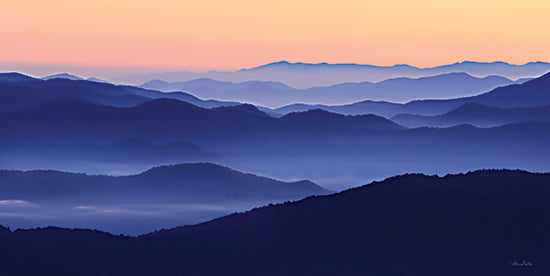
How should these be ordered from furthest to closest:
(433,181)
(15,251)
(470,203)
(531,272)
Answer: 1. (433,181)
2. (470,203)
3. (15,251)
4. (531,272)

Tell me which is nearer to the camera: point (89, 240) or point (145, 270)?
point (145, 270)

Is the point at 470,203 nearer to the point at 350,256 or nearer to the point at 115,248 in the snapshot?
the point at 350,256

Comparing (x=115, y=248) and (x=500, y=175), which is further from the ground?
(x=500, y=175)

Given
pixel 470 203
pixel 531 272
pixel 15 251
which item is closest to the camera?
pixel 531 272

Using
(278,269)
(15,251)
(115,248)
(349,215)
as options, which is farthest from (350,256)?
(15,251)

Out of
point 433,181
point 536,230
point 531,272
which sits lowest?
point 531,272

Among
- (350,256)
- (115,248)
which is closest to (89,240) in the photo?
(115,248)
